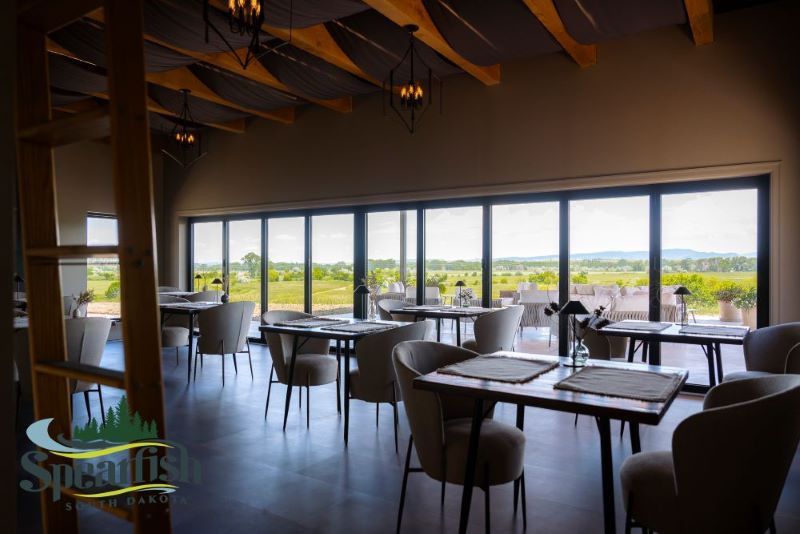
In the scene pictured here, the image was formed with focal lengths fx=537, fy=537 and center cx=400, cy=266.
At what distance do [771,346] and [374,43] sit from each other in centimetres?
430

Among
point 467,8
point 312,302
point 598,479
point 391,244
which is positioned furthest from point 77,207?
point 598,479

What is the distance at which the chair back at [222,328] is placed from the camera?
565 centimetres

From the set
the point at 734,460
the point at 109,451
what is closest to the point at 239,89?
the point at 109,451

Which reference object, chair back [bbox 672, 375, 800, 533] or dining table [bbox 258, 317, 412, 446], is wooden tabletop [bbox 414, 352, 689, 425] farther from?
dining table [bbox 258, 317, 412, 446]

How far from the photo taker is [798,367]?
3490 millimetres

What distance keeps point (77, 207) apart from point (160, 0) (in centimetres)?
575

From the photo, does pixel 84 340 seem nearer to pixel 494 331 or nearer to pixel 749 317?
pixel 494 331

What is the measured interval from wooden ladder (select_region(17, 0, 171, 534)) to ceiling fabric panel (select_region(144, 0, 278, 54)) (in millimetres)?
2896

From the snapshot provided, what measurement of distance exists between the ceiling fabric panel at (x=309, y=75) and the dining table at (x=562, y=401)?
461 cm

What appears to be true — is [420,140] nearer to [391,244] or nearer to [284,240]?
[391,244]

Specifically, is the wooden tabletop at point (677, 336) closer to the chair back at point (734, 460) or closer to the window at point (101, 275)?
the chair back at point (734, 460)

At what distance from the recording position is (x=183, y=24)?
438cm

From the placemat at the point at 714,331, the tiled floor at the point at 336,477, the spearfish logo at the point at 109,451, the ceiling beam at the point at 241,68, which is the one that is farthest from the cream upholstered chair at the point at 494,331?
the spearfish logo at the point at 109,451

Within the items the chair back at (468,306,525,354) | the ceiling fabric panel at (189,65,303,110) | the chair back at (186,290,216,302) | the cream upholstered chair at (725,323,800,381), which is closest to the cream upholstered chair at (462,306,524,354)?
the chair back at (468,306,525,354)
